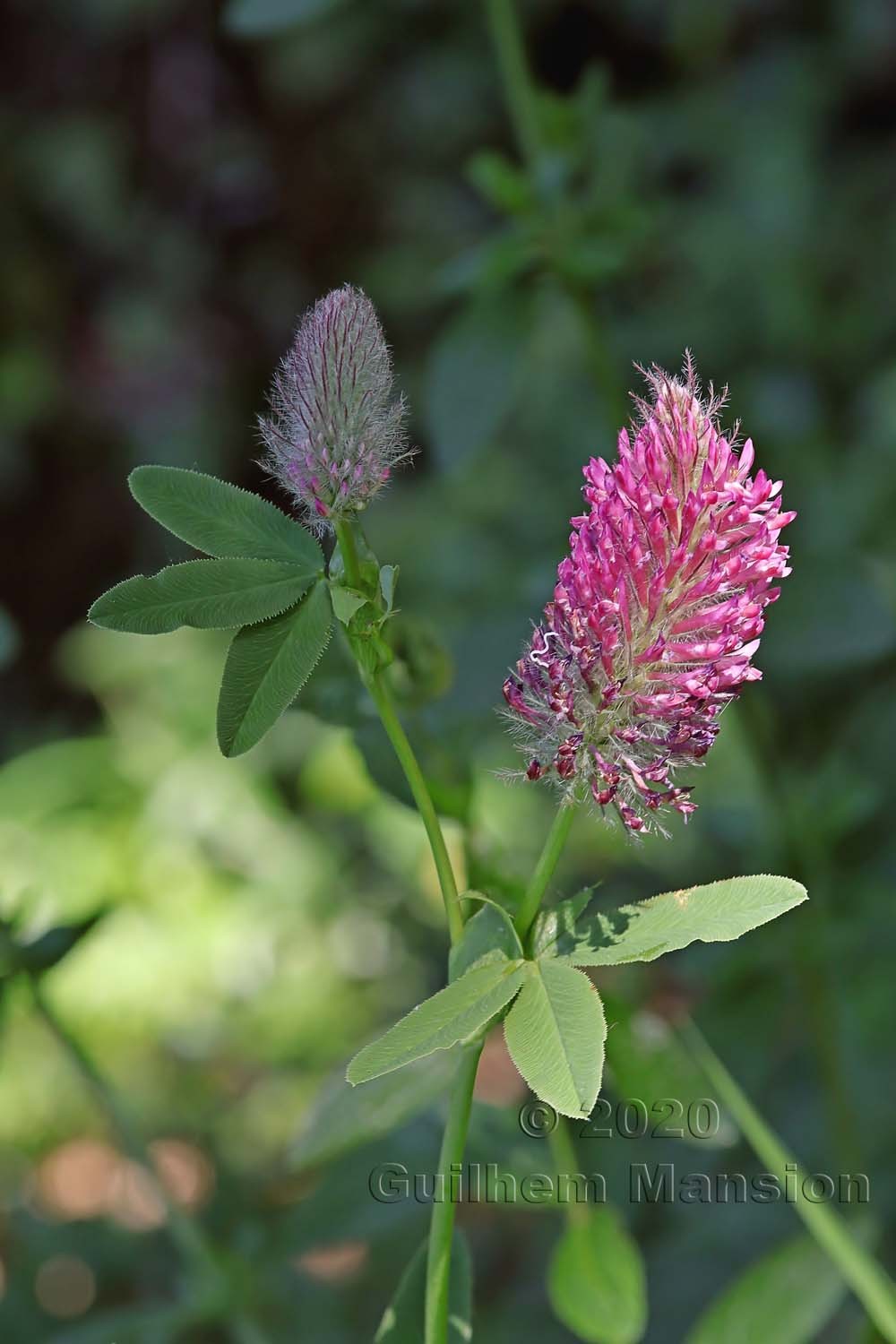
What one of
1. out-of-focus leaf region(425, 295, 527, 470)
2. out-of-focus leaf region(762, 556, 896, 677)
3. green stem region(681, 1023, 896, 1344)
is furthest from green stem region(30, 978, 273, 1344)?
out-of-focus leaf region(762, 556, 896, 677)

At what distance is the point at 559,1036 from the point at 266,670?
0.78ft

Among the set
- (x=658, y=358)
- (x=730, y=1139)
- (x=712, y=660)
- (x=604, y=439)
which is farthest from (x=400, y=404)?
(x=658, y=358)

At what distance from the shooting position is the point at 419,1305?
0.81 metres

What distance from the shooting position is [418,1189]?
4.16ft

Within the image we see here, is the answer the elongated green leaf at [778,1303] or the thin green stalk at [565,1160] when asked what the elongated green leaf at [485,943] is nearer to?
the thin green stalk at [565,1160]

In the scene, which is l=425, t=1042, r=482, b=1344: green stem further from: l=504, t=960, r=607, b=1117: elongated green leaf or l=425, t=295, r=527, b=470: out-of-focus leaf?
l=425, t=295, r=527, b=470: out-of-focus leaf

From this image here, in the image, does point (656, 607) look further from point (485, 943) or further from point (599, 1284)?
point (599, 1284)

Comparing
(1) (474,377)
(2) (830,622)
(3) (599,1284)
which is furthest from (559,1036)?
(2) (830,622)

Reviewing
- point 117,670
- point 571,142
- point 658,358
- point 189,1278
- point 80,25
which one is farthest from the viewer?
point 80,25

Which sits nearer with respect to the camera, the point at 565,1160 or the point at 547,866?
the point at 547,866

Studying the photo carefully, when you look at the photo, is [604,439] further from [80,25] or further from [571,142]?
[80,25]

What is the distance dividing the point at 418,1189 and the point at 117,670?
2298 mm

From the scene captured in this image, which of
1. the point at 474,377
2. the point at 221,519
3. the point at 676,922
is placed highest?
the point at 474,377

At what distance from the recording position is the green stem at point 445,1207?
675 mm
